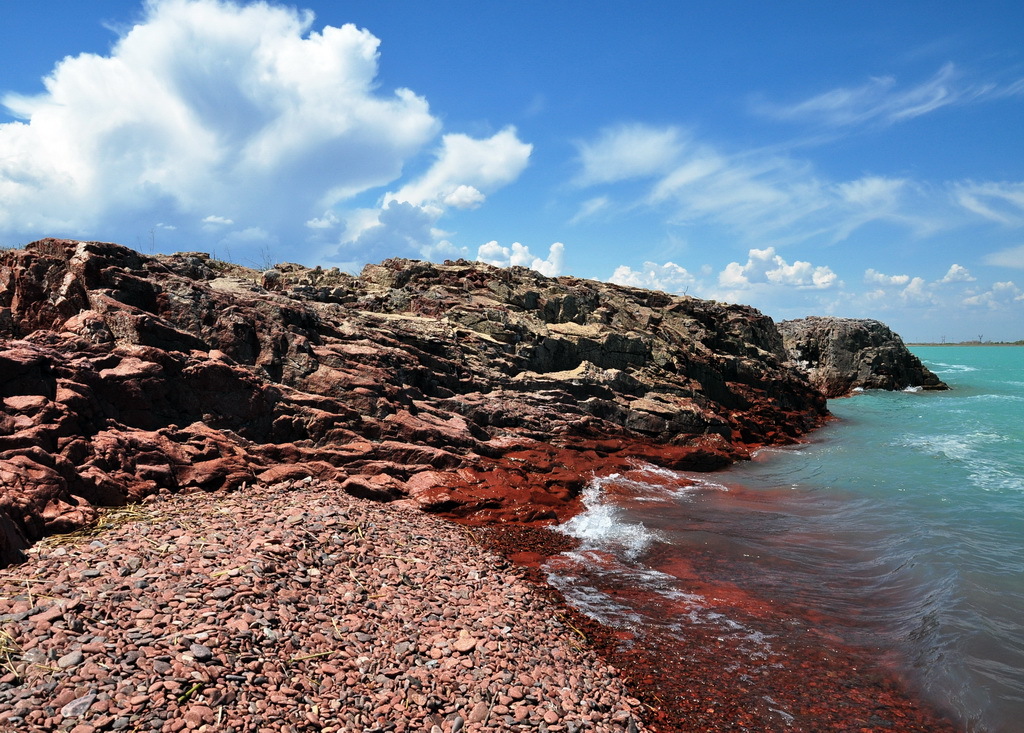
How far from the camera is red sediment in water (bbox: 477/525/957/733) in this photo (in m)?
6.21

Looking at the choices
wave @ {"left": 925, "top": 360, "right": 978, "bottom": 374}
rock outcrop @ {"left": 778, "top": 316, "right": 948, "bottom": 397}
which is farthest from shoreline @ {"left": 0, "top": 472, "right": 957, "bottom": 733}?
wave @ {"left": 925, "top": 360, "right": 978, "bottom": 374}

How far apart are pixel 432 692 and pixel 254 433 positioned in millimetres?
7927

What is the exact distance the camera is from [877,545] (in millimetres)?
12000

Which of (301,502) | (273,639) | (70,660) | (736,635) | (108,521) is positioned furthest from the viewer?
(301,502)

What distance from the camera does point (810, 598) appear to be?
30.1 ft

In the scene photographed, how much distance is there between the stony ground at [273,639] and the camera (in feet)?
15.3

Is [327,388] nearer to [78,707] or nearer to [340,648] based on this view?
[340,648]

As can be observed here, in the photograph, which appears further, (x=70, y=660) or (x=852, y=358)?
(x=852, y=358)

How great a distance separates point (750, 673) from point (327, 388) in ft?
34.9

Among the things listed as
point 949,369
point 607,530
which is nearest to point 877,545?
point 607,530

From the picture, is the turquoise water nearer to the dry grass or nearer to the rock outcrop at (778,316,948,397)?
the dry grass

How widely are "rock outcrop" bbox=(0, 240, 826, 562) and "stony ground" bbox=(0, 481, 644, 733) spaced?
1.45m

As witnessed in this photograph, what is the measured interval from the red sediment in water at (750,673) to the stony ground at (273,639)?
1.62ft

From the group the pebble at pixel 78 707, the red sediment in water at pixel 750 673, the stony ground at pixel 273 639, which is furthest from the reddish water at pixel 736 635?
the pebble at pixel 78 707
